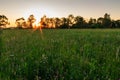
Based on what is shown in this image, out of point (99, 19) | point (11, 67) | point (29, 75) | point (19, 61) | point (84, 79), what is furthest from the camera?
point (99, 19)

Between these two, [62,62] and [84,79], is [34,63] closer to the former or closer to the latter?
[62,62]

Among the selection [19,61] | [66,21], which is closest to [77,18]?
[66,21]

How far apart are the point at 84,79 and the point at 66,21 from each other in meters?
143

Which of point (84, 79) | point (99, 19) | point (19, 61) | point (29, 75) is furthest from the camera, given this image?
point (99, 19)

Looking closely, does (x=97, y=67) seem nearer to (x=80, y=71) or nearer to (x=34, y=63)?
(x=80, y=71)

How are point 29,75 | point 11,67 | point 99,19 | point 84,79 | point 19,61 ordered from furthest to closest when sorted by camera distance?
point 99,19 < point 19,61 < point 11,67 < point 29,75 < point 84,79

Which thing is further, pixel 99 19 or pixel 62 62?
pixel 99 19

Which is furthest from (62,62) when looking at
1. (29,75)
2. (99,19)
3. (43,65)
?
(99,19)

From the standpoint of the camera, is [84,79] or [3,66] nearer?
[84,79]

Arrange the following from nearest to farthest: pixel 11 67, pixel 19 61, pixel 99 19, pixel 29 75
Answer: pixel 29 75 → pixel 11 67 → pixel 19 61 → pixel 99 19

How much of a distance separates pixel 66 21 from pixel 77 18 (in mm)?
6721

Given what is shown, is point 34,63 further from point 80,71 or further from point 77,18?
point 77,18

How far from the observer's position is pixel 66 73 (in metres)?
4.85

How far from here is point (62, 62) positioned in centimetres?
562
